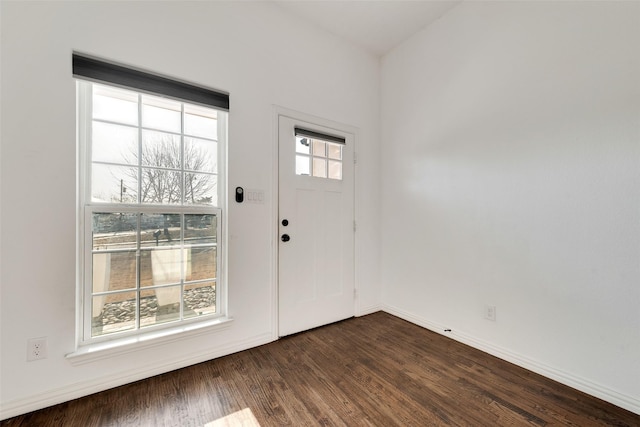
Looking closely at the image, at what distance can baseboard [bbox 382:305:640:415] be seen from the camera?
1.51 meters

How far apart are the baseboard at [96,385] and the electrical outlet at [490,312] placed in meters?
2.05

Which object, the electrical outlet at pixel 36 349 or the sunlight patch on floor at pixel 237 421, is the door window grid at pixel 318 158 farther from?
the electrical outlet at pixel 36 349

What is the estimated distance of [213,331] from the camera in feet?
6.50

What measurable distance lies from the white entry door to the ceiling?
101 centimetres

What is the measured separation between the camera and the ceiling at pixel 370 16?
7.54 feet

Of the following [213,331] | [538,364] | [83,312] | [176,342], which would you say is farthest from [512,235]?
[83,312]

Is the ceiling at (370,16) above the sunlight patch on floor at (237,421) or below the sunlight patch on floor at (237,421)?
above

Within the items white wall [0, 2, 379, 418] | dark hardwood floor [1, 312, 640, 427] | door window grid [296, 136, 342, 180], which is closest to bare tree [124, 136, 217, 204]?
white wall [0, 2, 379, 418]

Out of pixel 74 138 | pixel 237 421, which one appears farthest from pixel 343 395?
pixel 74 138

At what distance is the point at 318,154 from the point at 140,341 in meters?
2.08

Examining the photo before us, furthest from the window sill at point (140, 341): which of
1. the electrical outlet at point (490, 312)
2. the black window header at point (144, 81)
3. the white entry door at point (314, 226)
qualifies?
the electrical outlet at point (490, 312)

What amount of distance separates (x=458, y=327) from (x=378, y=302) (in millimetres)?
919

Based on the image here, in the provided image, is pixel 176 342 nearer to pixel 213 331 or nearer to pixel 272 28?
pixel 213 331

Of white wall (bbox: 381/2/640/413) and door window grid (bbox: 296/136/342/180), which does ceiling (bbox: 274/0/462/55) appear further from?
door window grid (bbox: 296/136/342/180)
